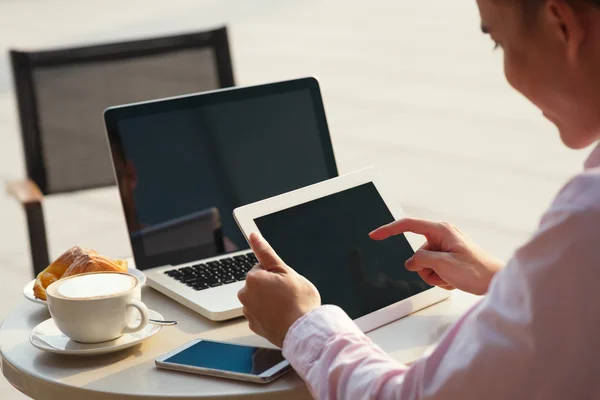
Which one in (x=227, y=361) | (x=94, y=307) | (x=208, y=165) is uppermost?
(x=208, y=165)

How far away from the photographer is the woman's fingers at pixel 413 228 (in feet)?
5.49

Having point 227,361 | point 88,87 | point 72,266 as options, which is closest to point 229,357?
point 227,361

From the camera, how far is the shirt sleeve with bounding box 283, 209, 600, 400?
1012mm

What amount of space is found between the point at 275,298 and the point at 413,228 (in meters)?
0.36

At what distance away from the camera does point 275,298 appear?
55.7 inches

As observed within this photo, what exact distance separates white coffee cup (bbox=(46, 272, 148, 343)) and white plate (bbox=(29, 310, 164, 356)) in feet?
0.03

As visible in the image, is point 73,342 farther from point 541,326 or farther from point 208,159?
point 541,326

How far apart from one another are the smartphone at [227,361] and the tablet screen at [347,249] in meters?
0.16

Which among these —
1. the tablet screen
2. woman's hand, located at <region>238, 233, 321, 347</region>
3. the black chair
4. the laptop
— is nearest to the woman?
woman's hand, located at <region>238, 233, 321, 347</region>

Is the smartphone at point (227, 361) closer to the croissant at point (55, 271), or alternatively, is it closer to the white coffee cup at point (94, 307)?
the white coffee cup at point (94, 307)

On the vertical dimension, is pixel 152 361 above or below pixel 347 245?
below

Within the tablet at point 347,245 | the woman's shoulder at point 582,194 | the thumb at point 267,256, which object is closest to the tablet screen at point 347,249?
the tablet at point 347,245

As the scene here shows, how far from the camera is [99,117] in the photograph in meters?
3.08

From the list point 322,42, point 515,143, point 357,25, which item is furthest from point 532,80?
point 357,25
